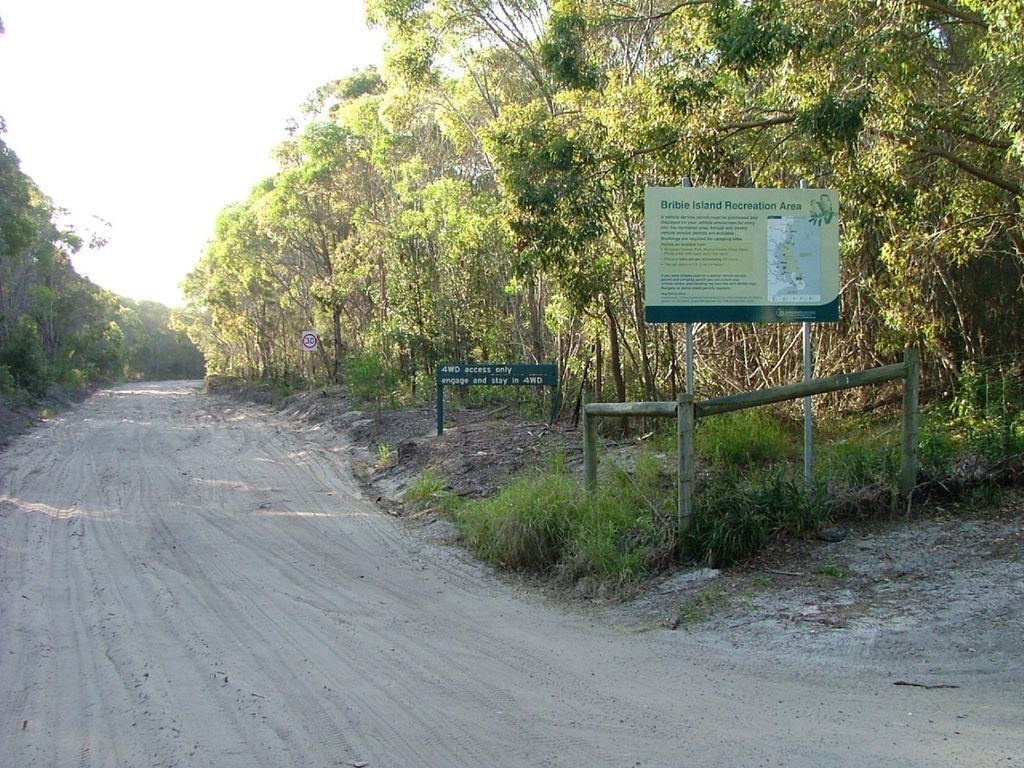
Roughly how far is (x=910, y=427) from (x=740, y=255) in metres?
2.15

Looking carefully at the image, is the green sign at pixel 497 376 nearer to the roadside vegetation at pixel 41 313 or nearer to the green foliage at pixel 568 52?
the green foliage at pixel 568 52

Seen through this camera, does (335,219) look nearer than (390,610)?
No

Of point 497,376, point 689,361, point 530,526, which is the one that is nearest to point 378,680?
point 530,526

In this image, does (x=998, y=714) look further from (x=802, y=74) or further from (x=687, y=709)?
(x=802, y=74)

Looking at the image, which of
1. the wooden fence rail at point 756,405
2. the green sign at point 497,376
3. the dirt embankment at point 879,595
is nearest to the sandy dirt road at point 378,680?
the dirt embankment at point 879,595

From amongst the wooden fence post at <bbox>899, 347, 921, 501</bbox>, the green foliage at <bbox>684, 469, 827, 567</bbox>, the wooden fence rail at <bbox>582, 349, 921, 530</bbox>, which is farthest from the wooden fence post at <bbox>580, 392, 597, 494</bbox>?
the wooden fence post at <bbox>899, 347, 921, 501</bbox>

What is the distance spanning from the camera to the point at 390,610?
22.5ft

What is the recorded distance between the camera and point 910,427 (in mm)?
7852

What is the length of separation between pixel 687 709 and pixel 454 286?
20226mm

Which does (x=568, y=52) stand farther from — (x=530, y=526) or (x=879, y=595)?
(x=879, y=595)

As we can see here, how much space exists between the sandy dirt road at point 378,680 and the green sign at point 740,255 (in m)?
3.05

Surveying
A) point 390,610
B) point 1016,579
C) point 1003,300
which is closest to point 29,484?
point 390,610

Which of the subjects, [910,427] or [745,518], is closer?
[745,518]

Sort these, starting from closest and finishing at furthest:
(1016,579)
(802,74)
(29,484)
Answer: (1016,579)
(802,74)
(29,484)
